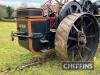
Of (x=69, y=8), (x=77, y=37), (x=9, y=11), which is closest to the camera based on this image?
(x=77, y=37)

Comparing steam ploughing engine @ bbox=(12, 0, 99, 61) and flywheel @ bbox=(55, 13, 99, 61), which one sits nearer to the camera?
flywheel @ bbox=(55, 13, 99, 61)

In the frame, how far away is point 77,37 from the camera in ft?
21.5

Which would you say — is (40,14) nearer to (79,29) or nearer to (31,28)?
(31,28)

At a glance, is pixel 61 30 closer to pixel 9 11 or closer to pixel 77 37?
pixel 77 37

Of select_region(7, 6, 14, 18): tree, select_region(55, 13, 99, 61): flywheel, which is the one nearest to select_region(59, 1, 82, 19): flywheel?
select_region(55, 13, 99, 61): flywheel

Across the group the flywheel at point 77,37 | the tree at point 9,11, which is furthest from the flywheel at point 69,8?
the tree at point 9,11

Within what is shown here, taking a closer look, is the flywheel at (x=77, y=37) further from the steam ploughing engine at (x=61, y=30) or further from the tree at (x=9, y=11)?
the tree at (x=9, y=11)

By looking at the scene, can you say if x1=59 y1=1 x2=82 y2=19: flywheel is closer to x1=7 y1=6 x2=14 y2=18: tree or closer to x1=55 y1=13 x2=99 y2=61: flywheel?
x1=55 y1=13 x2=99 y2=61: flywheel

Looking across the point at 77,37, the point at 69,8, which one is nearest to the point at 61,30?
the point at 77,37

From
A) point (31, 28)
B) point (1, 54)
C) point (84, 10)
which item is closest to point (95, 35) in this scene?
point (84, 10)

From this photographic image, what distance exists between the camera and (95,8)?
7.80 meters

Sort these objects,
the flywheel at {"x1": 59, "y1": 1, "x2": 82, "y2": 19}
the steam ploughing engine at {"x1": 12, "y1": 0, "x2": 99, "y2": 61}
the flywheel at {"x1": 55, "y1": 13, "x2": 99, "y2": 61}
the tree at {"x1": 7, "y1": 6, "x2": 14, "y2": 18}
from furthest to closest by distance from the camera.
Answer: the tree at {"x1": 7, "y1": 6, "x2": 14, "y2": 18} < the flywheel at {"x1": 59, "y1": 1, "x2": 82, "y2": 19} < the steam ploughing engine at {"x1": 12, "y1": 0, "x2": 99, "y2": 61} < the flywheel at {"x1": 55, "y1": 13, "x2": 99, "y2": 61}

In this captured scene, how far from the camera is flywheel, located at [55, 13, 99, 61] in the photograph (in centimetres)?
616

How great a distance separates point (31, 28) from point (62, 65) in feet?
3.54
